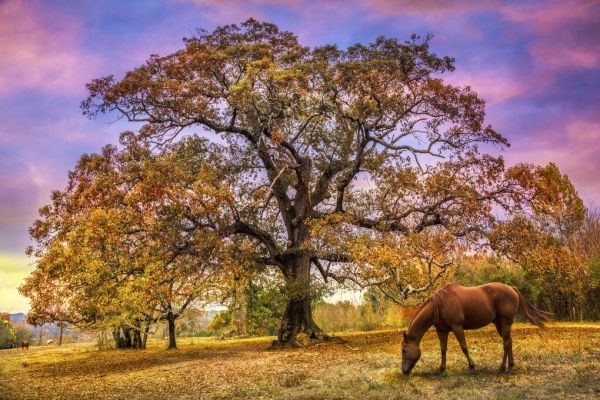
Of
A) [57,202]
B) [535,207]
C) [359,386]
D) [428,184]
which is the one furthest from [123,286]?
[535,207]

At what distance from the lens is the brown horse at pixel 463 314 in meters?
9.93

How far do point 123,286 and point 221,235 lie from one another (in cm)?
454

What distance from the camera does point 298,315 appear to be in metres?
21.8

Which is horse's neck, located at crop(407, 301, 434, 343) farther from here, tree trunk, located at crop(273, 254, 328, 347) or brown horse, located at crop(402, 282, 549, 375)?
tree trunk, located at crop(273, 254, 328, 347)

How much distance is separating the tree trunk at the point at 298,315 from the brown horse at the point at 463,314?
10642 mm

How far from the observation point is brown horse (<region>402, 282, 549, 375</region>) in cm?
993

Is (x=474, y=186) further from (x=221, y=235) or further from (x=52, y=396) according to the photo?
(x=52, y=396)

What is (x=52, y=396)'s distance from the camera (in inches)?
437

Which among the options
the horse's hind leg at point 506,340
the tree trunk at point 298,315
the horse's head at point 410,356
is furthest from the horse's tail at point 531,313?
the tree trunk at point 298,315

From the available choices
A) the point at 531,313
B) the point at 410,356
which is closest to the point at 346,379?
the point at 410,356

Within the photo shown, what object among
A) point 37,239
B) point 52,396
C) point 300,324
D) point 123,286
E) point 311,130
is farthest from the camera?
point 311,130

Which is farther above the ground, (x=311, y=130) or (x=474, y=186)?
(x=311, y=130)

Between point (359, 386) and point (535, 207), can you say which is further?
point (535, 207)

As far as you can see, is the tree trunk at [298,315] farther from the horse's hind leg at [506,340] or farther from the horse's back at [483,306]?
the horse's hind leg at [506,340]
